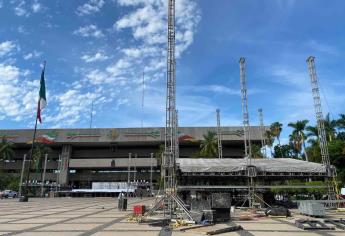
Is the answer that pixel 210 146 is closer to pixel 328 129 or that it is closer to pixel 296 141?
pixel 296 141

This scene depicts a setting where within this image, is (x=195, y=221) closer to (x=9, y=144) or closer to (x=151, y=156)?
(x=151, y=156)

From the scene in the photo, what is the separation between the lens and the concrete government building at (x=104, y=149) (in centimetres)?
9906

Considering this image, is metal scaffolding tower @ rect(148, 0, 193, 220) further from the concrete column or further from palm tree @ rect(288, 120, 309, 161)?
the concrete column

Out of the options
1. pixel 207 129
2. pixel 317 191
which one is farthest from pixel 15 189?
pixel 317 191

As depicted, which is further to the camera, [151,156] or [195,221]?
[151,156]

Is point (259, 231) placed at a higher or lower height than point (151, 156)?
lower

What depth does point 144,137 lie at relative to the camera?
9881 cm

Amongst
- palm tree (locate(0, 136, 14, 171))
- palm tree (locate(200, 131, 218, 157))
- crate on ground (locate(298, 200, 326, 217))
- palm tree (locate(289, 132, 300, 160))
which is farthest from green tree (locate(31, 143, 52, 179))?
crate on ground (locate(298, 200, 326, 217))

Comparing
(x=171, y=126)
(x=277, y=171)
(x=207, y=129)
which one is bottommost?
(x=277, y=171)

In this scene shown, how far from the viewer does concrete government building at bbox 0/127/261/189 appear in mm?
99062

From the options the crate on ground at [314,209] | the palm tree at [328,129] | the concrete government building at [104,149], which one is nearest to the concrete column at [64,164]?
the concrete government building at [104,149]

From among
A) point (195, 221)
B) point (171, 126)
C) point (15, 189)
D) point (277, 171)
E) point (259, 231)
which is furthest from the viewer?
point (15, 189)

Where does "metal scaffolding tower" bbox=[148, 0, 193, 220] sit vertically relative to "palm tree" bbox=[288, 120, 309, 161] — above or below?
below

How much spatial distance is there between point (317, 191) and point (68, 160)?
7613 centimetres
